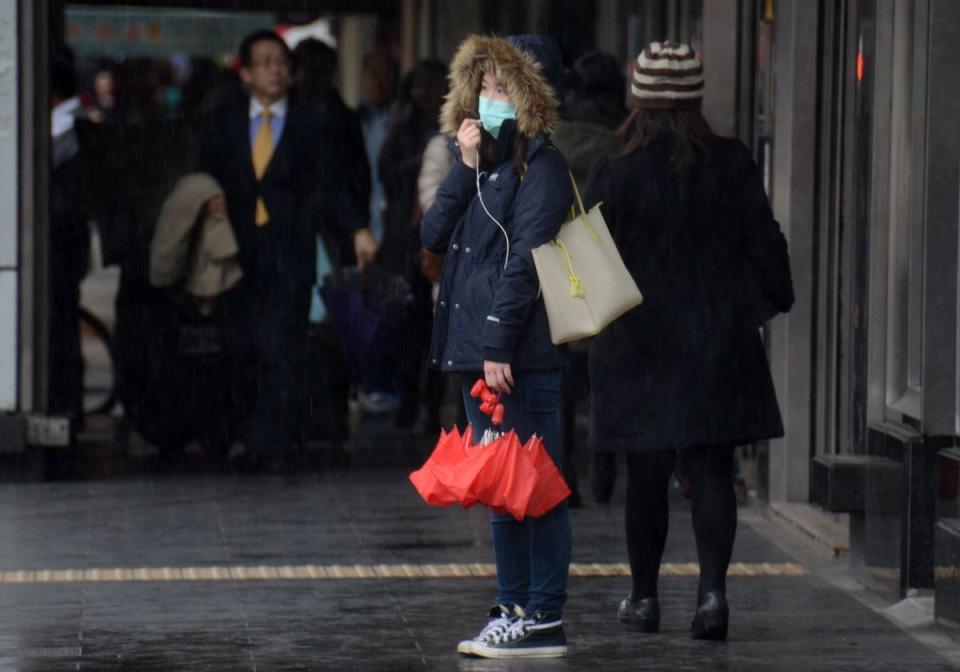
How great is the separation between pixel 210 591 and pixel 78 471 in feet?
11.7

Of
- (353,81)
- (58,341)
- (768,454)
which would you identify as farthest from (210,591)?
(353,81)

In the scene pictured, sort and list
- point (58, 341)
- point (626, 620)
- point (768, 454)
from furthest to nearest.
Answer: point (58, 341)
point (768, 454)
point (626, 620)

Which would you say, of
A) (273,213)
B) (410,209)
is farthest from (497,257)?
(410,209)

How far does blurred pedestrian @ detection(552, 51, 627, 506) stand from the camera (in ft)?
30.9

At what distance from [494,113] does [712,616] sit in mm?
1616

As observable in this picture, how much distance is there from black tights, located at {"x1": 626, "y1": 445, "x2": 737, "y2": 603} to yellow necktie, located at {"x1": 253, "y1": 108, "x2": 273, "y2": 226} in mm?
4602

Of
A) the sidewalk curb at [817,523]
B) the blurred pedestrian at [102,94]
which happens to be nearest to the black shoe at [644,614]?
the sidewalk curb at [817,523]

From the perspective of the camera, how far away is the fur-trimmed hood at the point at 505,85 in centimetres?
645

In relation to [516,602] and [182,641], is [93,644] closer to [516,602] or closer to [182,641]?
[182,641]

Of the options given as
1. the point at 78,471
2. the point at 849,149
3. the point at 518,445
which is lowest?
the point at 78,471

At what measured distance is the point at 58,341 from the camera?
40.0 ft

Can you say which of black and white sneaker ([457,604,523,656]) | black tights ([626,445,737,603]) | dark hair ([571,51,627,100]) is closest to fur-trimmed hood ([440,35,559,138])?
black tights ([626,445,737,603])

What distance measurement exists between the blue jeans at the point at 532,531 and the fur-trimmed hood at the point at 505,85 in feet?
2.37

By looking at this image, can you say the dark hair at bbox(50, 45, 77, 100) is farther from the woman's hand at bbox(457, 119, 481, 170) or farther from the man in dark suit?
the woman's hand at bbox(457, 119, 481, 170)
